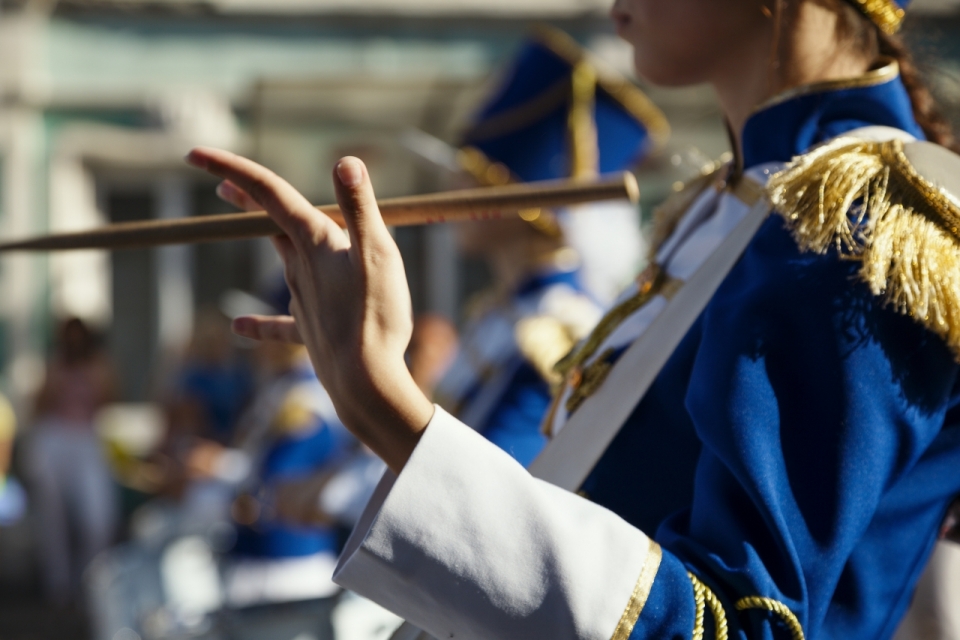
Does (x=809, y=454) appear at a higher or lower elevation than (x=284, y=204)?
lower

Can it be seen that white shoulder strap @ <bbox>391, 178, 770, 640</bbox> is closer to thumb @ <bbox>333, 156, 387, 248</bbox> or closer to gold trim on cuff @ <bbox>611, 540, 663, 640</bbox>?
gold trim on cuff @ <bbox>611, 540, 663, 640</bbox>

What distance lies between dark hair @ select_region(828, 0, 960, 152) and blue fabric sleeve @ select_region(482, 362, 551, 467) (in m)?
1.01

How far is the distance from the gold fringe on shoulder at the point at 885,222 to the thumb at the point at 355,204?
16.9 inches

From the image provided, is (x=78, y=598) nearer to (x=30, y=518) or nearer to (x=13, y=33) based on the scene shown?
(x=30, y=518)

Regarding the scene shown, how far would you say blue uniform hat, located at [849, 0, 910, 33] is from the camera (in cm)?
131

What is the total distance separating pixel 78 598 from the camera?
7.57 meters

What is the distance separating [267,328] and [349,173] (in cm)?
36

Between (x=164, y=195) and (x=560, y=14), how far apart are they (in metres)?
3.46

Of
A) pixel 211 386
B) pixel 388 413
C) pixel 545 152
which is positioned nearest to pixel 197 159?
pixel 388 413

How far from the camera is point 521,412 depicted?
249 cm

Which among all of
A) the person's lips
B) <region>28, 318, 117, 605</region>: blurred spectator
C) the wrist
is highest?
the person's lips

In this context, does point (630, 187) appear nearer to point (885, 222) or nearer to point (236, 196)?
point (885, 222)

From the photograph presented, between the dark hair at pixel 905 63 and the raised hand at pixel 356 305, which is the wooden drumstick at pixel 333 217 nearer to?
the raised hand at pixel 356 305

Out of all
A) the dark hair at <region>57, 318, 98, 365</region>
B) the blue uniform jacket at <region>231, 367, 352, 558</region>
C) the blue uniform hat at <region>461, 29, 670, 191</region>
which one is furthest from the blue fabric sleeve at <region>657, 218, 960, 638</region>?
the dark hair at <region>57, 318, 98, 365</region>
